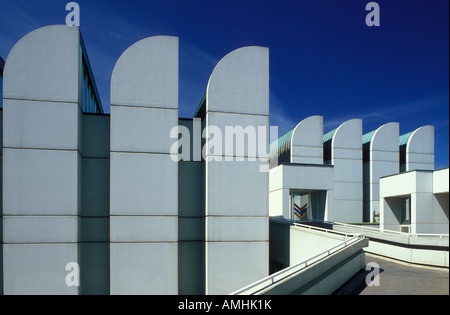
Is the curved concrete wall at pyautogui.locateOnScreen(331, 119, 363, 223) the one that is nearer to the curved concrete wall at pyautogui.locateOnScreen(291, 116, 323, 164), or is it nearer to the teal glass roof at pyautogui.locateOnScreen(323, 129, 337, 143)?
the curved concrete wall at pyautogui.locateOnScreen(291, 116, 323, 164)

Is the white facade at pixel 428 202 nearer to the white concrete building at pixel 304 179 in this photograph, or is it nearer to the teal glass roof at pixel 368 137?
the white concrete building at pixel 304 179

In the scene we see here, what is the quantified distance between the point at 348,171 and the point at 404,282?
69.7 feet

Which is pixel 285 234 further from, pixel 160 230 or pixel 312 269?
pixel 312 269

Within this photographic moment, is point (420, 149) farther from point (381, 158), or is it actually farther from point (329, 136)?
point (329, 136)

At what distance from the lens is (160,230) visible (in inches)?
614

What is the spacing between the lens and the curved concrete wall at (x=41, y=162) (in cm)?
1458

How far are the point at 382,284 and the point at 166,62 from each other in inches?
497

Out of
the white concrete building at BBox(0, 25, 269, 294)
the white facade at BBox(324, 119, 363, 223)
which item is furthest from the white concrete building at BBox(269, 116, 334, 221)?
the white concrete building at BBox(0, 25, 269, 294)

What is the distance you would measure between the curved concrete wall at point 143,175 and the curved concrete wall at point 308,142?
53.2 feet

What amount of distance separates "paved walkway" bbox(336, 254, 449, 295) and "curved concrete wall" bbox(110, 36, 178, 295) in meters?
8.07

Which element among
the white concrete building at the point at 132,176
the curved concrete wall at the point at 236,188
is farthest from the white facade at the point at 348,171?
the curved concrete wall at the point at 236,188

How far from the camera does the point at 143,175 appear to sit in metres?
15.6
